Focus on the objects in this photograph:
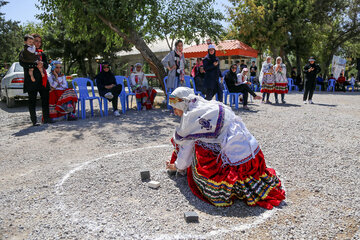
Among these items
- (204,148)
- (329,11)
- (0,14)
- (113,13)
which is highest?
(0,14)

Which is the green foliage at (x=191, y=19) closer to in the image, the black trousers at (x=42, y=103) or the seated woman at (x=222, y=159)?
the black trousers at (x=42, y=103)

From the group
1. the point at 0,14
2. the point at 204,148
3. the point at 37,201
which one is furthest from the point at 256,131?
the point at 0,14

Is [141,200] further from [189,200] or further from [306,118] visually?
[306,118]

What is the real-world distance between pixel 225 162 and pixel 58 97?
237 inches

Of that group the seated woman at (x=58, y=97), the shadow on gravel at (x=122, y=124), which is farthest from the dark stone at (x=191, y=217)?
the seated woman at (x=58, y=97)

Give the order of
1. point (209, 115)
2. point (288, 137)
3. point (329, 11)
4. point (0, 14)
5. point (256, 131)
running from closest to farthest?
point (209, 115)
point (288, 137)
point (256, 131)
point (329, 11)
point (0, 14)

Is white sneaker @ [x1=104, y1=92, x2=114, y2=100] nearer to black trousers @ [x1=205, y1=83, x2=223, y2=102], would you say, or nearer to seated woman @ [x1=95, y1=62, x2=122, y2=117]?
seated woman @ [x1=95, y1=62, x2=122, y2=117]

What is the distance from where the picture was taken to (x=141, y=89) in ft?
30.6

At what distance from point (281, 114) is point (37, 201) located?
7.08 meters

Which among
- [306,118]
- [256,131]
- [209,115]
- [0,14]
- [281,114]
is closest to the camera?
[209,115]

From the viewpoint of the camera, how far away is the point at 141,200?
3.19 metres

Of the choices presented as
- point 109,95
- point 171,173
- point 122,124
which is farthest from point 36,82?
point 171,173

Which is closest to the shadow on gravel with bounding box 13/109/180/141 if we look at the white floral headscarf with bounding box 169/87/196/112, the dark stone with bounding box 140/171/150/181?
the dark stone with bounding box 140/171/150/181

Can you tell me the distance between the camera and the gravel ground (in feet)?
8.61
